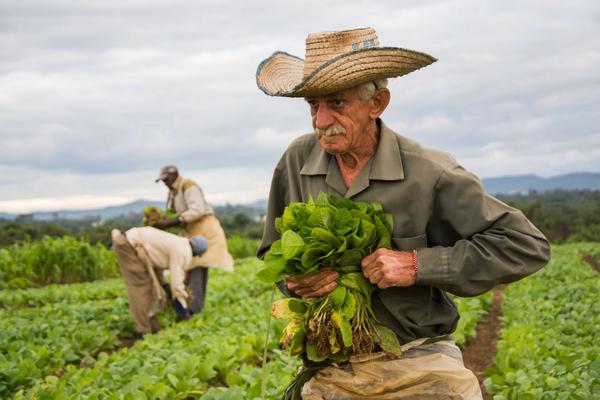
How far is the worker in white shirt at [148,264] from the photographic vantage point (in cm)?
947

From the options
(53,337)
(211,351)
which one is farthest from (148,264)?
(211,351)

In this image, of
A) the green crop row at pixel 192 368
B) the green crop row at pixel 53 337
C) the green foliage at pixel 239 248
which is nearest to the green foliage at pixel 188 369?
the green crop row at pixel 192 368

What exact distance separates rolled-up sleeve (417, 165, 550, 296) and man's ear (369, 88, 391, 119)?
0.39 meters

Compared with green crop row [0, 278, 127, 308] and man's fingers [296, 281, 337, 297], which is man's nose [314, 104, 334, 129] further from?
green crop row [0, 278, 127, 308]

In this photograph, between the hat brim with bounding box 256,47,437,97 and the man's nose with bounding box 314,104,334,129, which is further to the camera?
the man's nose with bounding box 314,104,334,129

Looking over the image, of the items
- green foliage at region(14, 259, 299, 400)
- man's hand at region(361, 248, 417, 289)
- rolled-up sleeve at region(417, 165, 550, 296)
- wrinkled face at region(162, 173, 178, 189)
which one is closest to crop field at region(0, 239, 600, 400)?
green foliage at region(14, 259, 299, 400)

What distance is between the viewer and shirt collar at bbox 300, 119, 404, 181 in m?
3.01

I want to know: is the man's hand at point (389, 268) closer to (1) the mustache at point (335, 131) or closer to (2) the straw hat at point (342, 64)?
(1) the mustache at point (335, 131)

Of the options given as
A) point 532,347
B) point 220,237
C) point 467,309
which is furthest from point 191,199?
point 532,347

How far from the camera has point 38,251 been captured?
52.7 feet

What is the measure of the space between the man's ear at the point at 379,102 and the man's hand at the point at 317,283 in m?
0.71

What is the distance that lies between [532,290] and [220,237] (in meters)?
5.96

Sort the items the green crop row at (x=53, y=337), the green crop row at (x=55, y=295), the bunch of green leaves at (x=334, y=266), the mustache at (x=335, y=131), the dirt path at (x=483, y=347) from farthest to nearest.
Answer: the green crop row at (x=55, y=295) → the dirt path at (x=483, y=347) → the green crop row at (x=53, y=337) → the mustache at (x=335, y=131) → the bunch of green leaves at (x=334, y=266)

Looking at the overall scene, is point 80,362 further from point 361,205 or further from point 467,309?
point 361,205
